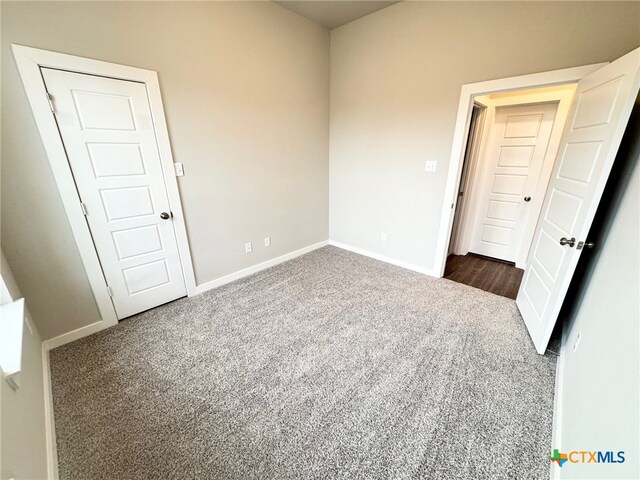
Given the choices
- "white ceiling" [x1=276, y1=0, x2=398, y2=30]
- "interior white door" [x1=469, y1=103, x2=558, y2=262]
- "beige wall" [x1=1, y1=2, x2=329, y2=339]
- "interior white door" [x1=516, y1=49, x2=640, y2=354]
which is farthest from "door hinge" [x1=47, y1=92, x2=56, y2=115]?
"interior white door" [x1=469, y1=103, x2=558, y2=262]

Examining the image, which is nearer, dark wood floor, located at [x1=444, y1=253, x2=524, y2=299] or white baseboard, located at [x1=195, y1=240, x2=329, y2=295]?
white baseboard, located at [x1=195, y1=240, x2=329, y2=295]

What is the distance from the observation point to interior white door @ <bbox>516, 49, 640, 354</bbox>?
1423 mm

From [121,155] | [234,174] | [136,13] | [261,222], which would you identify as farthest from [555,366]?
[136,13]

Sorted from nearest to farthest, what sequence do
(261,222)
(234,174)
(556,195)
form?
1. (556,195)
2. (234,174)
3. (261,222)

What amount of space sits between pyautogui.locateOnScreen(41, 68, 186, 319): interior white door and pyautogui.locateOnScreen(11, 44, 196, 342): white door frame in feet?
0.12

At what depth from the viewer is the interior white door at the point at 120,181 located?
1.79 metres

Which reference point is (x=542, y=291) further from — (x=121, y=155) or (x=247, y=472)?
(x=121, y=155)

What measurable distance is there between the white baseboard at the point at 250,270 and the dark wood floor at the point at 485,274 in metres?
1.99

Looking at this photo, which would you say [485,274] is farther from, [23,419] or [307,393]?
[23,419]

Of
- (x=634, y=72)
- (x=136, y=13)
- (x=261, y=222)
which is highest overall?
(x=136, y=13)

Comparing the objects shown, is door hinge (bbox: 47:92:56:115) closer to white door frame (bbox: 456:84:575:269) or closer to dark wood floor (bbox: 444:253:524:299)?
dark wood floor (bbox: 444:253:524:299)

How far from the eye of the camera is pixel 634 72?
1330 millimetres

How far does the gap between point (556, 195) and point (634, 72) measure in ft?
2.91

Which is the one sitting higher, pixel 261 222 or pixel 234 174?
pixel 234 174
